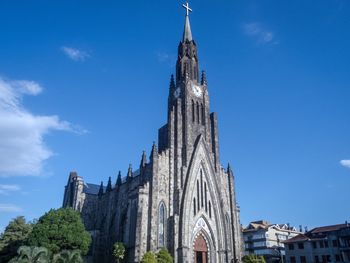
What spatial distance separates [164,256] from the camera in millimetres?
40312

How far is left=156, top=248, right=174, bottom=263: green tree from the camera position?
39841 mm

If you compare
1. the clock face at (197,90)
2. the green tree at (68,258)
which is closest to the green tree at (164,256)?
the green tree at (68,258)

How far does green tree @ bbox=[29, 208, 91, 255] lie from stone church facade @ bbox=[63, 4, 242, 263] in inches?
268

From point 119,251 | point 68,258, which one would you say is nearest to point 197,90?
point 119,251

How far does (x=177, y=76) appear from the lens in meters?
62.3

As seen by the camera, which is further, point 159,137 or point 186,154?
point 159,137

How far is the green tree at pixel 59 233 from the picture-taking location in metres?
41.4

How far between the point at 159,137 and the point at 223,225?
1904 centimetres

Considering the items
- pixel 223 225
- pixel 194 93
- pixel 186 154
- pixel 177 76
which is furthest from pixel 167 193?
pixel 177 76

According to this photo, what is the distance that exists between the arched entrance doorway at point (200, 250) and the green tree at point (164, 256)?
7224 mm

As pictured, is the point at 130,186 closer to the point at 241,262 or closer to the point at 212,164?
the point at 212,164

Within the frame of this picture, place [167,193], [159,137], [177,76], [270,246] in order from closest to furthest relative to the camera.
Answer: [167,193] < [159,137] < [177,76] < [270,246]

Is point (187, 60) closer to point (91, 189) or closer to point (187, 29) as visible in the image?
point (187, 29)

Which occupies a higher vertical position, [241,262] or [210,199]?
[210,199]
